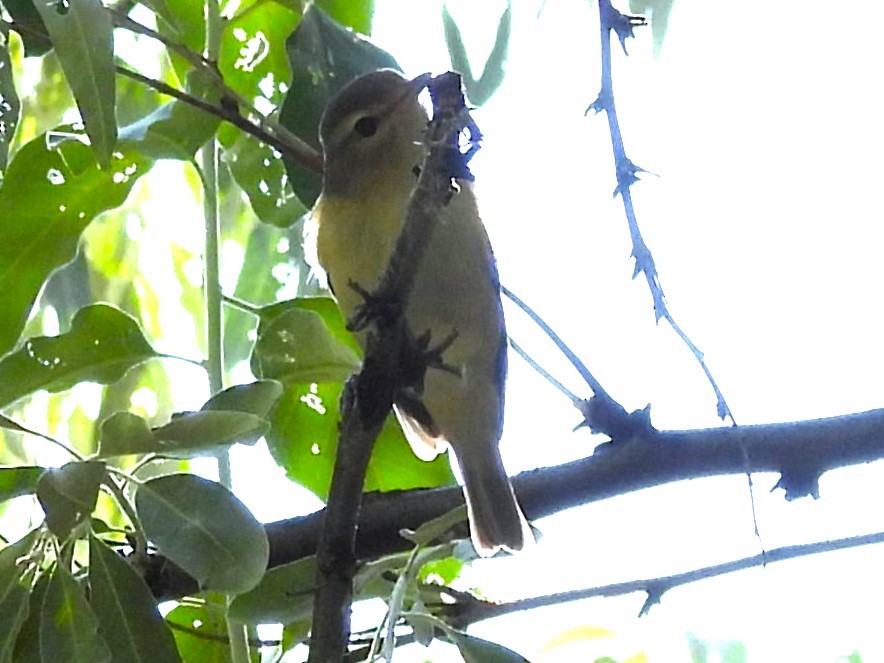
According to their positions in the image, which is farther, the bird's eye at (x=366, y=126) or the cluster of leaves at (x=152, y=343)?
the bird's eye at (x=366, y=126)

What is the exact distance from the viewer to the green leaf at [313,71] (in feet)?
4.32

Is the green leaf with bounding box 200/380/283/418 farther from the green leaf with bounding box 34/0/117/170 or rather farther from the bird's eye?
the bird's eye

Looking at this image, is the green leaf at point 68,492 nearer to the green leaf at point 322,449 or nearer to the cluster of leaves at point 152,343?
the cluster of leaves at point 152,343

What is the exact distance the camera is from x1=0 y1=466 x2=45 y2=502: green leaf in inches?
40.2

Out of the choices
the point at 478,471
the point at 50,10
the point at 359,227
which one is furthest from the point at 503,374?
the point at 50,10

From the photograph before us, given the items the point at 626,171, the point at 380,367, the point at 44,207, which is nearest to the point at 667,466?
the point at 626,171

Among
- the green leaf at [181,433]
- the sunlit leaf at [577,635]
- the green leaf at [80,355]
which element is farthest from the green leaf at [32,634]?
the sunlit leaf at [577,635]

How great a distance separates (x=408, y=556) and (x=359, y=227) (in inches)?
27.9

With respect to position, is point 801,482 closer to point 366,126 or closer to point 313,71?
point 313,71

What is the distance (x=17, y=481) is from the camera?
3.36ft

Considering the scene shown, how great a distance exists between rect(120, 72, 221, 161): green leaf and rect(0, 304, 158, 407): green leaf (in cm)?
18

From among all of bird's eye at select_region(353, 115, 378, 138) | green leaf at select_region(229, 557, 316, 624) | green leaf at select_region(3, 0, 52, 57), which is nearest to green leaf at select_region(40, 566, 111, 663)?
green leaf at select_region(229, 557, 316, 624)

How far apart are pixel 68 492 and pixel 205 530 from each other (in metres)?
0.10

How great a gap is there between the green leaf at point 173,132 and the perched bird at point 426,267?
29 centimetres
